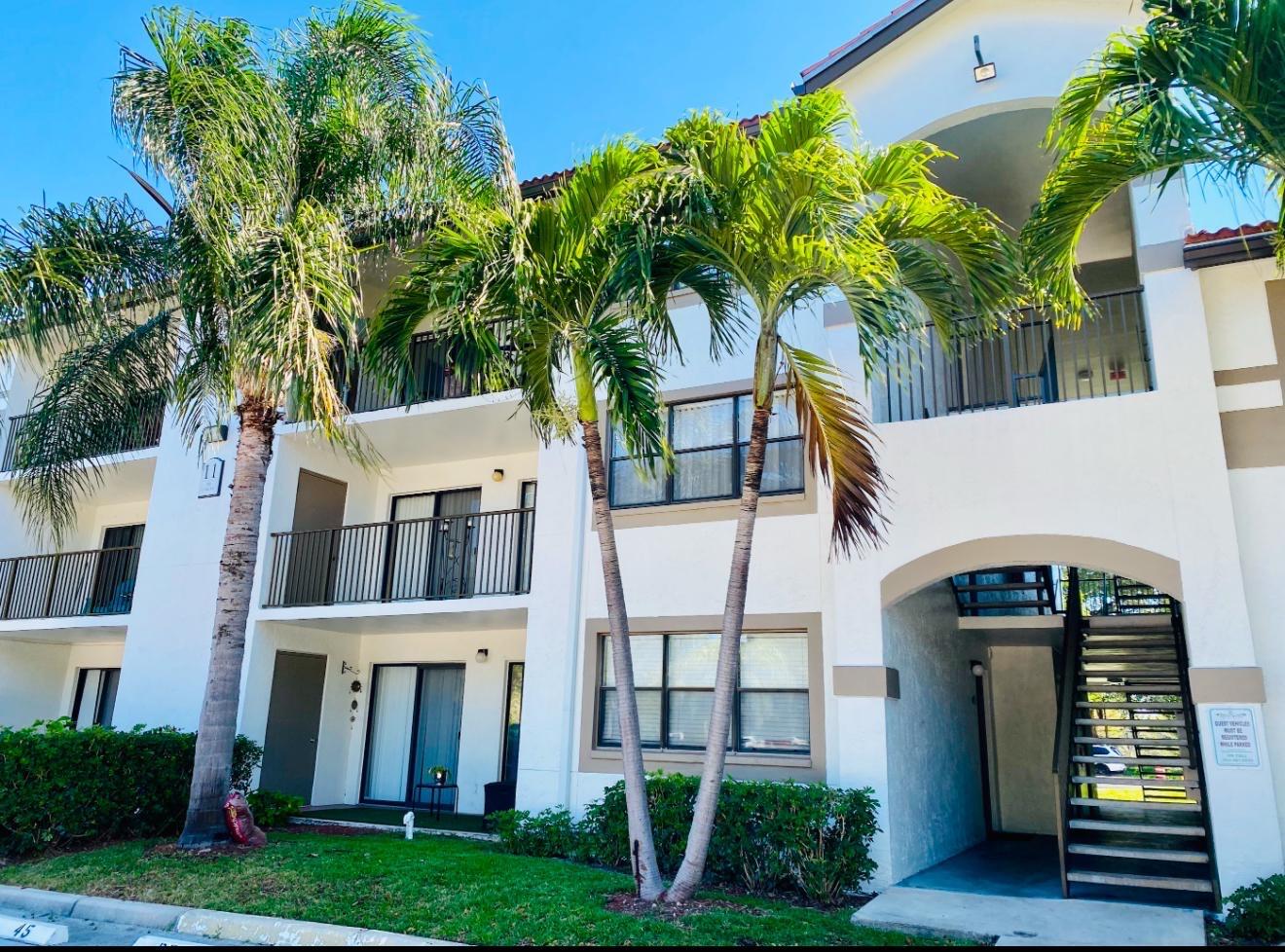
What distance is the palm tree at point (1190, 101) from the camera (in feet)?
22.6

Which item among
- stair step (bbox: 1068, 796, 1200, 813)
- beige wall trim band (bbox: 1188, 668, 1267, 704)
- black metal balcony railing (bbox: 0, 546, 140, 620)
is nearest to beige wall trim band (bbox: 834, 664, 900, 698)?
stair step (bbox: 1068, 796, 1200, 813)

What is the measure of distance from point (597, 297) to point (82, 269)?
24.0 feet

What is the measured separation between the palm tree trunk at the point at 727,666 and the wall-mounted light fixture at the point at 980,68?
18.6ft

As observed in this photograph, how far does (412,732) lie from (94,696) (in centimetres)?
839

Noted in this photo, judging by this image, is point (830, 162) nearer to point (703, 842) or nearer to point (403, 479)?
point (703, 842)

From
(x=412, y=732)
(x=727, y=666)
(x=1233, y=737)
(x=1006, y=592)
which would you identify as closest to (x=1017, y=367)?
(x=1006, y=592)

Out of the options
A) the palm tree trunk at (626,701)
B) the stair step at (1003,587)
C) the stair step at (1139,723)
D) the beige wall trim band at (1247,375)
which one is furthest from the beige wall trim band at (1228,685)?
the palm tree trunk at (626,701)

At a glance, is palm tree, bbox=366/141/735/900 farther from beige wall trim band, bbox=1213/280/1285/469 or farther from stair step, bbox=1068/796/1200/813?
stair step, bbox=1068/796/1200/813

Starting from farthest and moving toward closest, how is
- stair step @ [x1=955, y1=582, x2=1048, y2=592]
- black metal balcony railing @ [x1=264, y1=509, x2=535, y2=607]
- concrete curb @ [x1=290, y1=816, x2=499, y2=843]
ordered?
black metal balcony railing @ [x1=264, y1=509, x2=535, y2=607] < concrete curb @ [x1=290, y1=816, x2=499, y2=843] < stair step @ [x1=955, y1=582, x2=1048, y2=592]

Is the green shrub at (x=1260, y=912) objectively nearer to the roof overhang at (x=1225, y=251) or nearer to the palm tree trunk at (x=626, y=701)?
the palm tree trunk at (x=626, y=701)

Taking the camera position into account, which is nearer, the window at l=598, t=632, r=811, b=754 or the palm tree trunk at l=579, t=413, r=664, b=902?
the palm tree trunk at l=579, t=413, r=664, b=902

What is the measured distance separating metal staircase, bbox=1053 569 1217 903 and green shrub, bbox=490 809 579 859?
5770 mm

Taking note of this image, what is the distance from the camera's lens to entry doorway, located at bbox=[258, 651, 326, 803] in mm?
16141

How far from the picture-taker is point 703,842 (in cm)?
851
